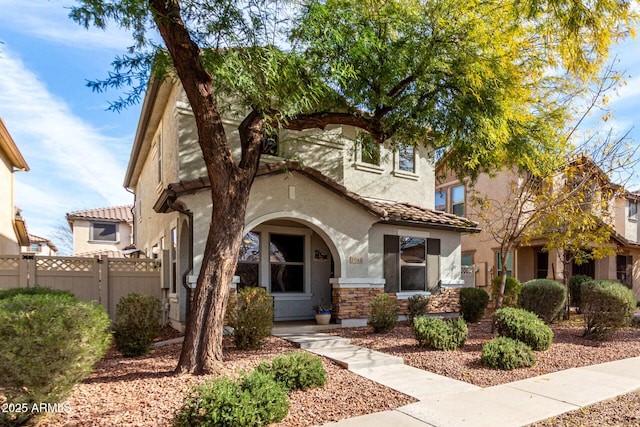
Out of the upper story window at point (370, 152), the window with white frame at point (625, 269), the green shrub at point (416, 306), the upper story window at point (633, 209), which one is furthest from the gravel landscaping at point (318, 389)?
the upper story window at point (633, 209)

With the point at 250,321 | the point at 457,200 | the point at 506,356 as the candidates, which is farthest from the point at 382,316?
the point at 457,200

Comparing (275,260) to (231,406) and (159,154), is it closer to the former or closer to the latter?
(159,154)

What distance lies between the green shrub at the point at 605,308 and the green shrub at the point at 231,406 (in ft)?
29.2

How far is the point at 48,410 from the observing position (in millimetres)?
4488

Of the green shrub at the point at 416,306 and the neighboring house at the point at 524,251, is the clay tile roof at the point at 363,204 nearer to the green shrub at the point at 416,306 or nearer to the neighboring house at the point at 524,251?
the green shrub at the point at 416,306

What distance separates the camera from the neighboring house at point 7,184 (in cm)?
1485

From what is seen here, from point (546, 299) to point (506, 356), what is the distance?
5.64 m

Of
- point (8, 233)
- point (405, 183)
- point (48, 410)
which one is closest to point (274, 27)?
point (48, 410)

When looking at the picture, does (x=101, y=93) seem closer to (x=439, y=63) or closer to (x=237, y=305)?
(x=237, y=305)

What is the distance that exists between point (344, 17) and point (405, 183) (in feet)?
23.0

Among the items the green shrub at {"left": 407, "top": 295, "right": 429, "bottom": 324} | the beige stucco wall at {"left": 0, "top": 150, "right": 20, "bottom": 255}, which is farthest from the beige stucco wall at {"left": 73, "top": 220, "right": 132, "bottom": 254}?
the green shrub at {"left": 407, "top": 295, "right": 429, "bottom": 324}

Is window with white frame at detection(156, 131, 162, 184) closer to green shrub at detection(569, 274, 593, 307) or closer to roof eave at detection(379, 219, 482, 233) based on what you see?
roof eave at detection(379, 219, 482, 233)

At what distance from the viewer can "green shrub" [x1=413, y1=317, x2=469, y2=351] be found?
8.55 m

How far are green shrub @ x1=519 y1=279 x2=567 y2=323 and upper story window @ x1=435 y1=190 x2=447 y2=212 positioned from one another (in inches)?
420
